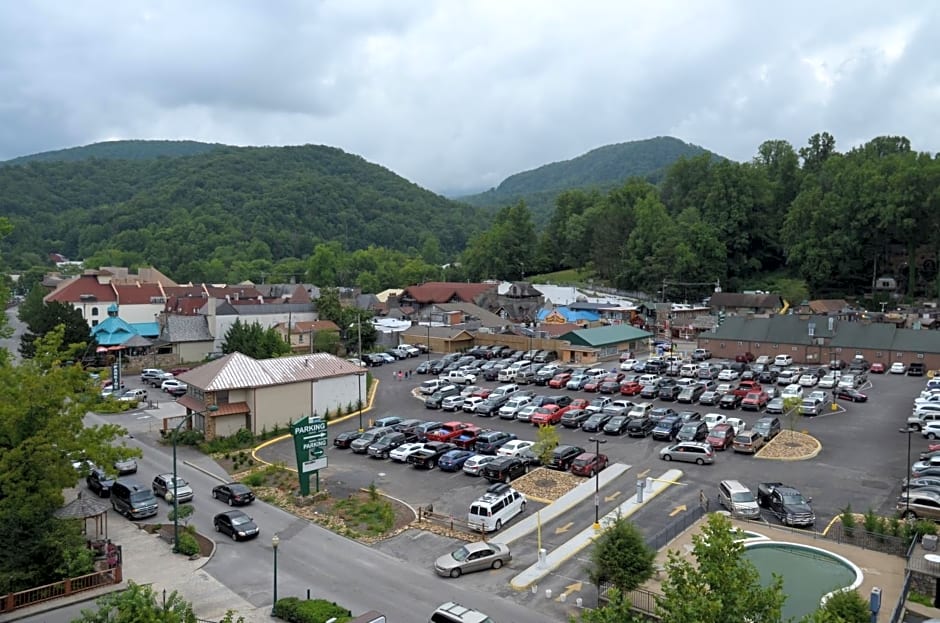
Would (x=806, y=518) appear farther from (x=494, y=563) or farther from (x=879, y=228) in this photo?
(x=879, y=228)

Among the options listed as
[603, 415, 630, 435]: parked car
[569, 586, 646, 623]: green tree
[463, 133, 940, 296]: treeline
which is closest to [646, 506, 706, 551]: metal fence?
[569, 586, 646, 623]: green tree

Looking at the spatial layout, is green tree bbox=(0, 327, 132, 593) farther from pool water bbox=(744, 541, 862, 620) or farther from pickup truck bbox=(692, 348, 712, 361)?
pickup truck bbox=(692, 348, 712, 361)

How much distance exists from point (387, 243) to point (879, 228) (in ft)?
448

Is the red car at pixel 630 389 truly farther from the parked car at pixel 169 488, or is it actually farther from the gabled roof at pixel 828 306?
the gabled roof at pixel 828 306

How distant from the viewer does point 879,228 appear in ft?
293

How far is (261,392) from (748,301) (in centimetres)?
6897

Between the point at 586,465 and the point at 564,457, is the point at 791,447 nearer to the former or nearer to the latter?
the point at 586,465

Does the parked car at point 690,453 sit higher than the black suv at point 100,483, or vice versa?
the parked car at point 690,453

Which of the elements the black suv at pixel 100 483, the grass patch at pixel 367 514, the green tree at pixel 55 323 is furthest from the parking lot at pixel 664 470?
the green tree at pixel 55 323

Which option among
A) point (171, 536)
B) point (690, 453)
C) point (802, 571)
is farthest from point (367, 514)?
Result: point (690, 453)

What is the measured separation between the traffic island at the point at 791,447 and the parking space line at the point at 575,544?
6.54m

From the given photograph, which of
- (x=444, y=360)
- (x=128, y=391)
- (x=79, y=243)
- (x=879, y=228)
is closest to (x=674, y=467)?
(x=444, y=360)

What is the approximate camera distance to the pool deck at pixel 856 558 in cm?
1839

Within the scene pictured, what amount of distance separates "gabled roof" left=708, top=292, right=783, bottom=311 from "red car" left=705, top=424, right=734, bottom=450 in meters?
56.4
